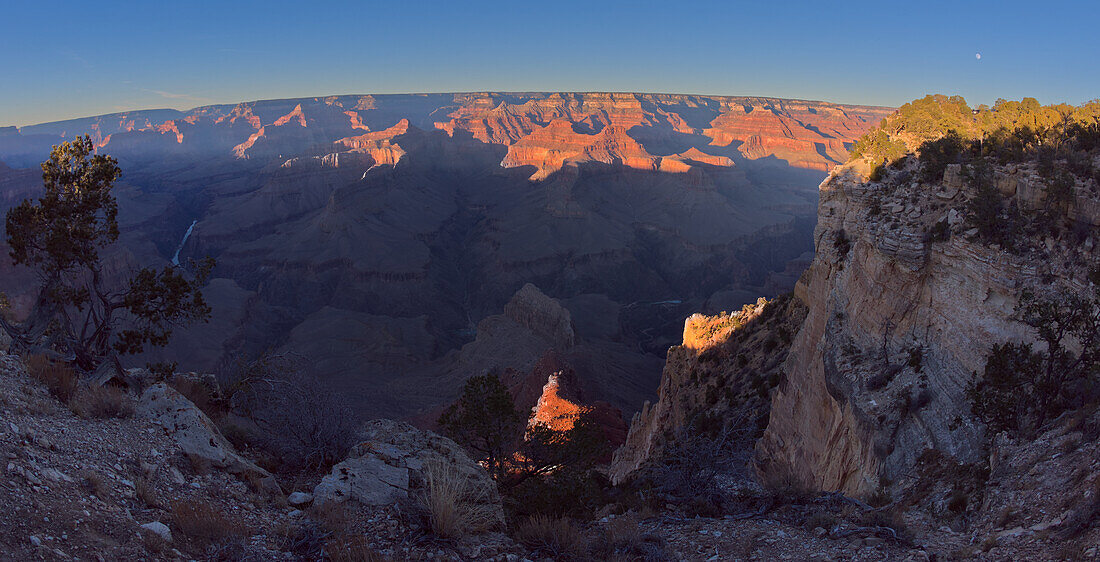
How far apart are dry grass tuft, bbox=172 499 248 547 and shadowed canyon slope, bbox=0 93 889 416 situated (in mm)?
39349

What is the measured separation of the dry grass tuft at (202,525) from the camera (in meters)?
6.25

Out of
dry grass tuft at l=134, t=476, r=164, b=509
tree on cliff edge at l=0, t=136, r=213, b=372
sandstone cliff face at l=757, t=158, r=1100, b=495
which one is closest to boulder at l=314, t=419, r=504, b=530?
dry grass tuft at l=134, t=476, r=164, b=509

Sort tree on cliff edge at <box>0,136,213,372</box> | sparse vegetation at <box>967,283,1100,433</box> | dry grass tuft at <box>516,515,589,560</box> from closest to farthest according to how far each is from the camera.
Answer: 1. dry grass tuft at <box>516,515,589,560</box>
2. sparse vegetation at <box>967,283,1100,433</box>
3. tree on cliff edge at <box>0,136,213,372</box>

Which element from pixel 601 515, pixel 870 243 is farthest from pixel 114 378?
pixel 870 243

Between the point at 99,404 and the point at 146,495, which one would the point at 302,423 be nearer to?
the point at 99,404

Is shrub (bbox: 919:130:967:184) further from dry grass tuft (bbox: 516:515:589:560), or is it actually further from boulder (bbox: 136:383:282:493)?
boulder (bbox: 136:383:282:493)

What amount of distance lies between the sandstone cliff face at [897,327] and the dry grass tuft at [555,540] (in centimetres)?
696

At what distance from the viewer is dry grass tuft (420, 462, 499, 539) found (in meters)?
7.10

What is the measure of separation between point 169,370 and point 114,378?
2.70 m

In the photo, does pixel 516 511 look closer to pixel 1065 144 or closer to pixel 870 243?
pixel 870 243

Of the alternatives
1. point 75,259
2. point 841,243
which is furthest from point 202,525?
point 841,243

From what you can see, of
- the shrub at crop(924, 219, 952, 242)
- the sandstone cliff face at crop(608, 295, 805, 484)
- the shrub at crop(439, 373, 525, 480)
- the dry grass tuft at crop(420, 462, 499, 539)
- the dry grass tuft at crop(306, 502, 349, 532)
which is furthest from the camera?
the sandstone cliff face at crop(608, 295, 805, 484)

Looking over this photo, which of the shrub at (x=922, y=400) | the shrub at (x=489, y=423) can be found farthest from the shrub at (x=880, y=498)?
the shrub at (x=489, y=423)

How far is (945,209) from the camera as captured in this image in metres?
13.6
